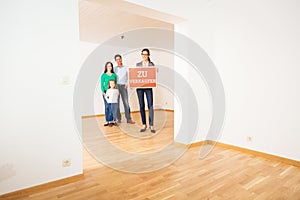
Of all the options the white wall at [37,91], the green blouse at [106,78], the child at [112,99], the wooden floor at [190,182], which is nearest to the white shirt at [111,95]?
the child at [112,99]

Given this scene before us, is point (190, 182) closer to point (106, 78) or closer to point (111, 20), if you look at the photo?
point (106, 78)

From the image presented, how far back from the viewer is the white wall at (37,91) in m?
1.51

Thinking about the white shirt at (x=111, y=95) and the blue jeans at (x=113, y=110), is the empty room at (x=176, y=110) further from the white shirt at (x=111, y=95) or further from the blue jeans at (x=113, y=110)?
the white shirt at (x=111, y=95)

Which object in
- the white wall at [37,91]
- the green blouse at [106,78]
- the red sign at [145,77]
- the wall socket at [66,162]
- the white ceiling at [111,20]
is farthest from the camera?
the green blouse at [106,78]

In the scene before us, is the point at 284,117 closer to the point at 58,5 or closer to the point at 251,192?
the point at 251,192

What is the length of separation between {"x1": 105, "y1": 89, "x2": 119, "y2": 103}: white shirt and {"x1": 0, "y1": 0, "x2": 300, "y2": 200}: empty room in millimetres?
882

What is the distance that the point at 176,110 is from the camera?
2.92 metres

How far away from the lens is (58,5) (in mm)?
1711

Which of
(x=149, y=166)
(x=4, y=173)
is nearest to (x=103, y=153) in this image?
(x=149, y=166)

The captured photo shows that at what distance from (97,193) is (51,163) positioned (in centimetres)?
50

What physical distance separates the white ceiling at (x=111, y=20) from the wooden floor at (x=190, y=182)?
183cm

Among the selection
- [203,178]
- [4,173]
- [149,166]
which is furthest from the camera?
[149,166]

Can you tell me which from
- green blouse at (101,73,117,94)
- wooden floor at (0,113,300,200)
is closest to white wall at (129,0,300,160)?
wooden floor at (0,113,300,200)

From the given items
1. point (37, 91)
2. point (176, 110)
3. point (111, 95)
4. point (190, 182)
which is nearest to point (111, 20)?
point (111, 95)
